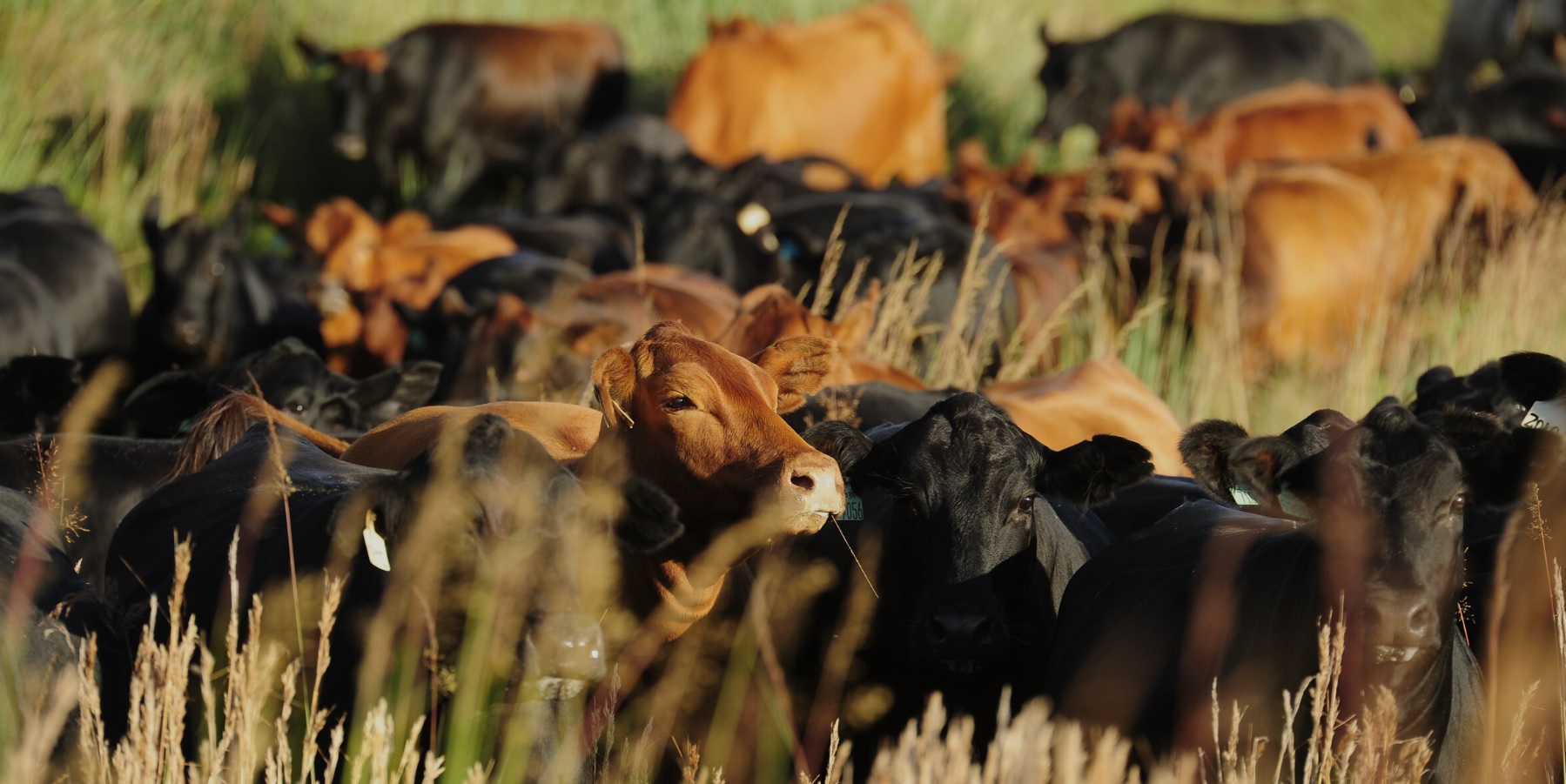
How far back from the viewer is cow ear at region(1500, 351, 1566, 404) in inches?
223

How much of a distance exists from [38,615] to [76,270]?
5992 millimetres

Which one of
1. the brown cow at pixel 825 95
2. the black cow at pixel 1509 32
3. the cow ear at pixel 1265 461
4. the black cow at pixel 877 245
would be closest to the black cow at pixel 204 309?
the black cow at pixel 877 245

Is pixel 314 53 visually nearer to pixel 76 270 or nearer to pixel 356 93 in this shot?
pixel 356 93

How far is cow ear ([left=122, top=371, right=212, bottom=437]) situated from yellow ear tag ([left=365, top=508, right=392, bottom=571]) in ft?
12.1

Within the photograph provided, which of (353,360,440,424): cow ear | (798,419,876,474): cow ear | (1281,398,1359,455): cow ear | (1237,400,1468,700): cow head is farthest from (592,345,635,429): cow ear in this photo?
(353,360,440,424): cow ear

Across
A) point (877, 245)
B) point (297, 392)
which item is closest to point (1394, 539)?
point (297, 392)

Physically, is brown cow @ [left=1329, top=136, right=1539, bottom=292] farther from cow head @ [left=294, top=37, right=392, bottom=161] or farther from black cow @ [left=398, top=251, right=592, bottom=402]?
cow head @ [left=294, top=37, right=392, bottom=161]

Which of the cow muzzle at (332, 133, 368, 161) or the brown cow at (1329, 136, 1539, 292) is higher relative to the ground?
the brown cow at (1329, 136, 1539, 292)

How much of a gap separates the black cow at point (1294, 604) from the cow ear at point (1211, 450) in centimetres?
16

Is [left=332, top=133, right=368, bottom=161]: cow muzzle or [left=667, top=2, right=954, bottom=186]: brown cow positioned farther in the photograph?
[left=667, top=2, right=954, bottom=186]: brown cow

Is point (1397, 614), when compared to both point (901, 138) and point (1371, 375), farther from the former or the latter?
point (901, 138)

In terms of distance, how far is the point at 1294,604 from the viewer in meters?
4.56

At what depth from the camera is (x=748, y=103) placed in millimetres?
17031

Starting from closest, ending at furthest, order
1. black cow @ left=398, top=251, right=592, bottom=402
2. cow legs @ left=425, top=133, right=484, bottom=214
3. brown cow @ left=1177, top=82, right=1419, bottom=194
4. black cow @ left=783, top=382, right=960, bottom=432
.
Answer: black cow @ left=783, top=382, right=960, bottom=432
black cow @ left=398, top=251, right=592, bottom=402
brown cow @ left=1177, top=82, right=1419, bottom=194
cow legs @ left=425, top=133, right=484, bottom=214
